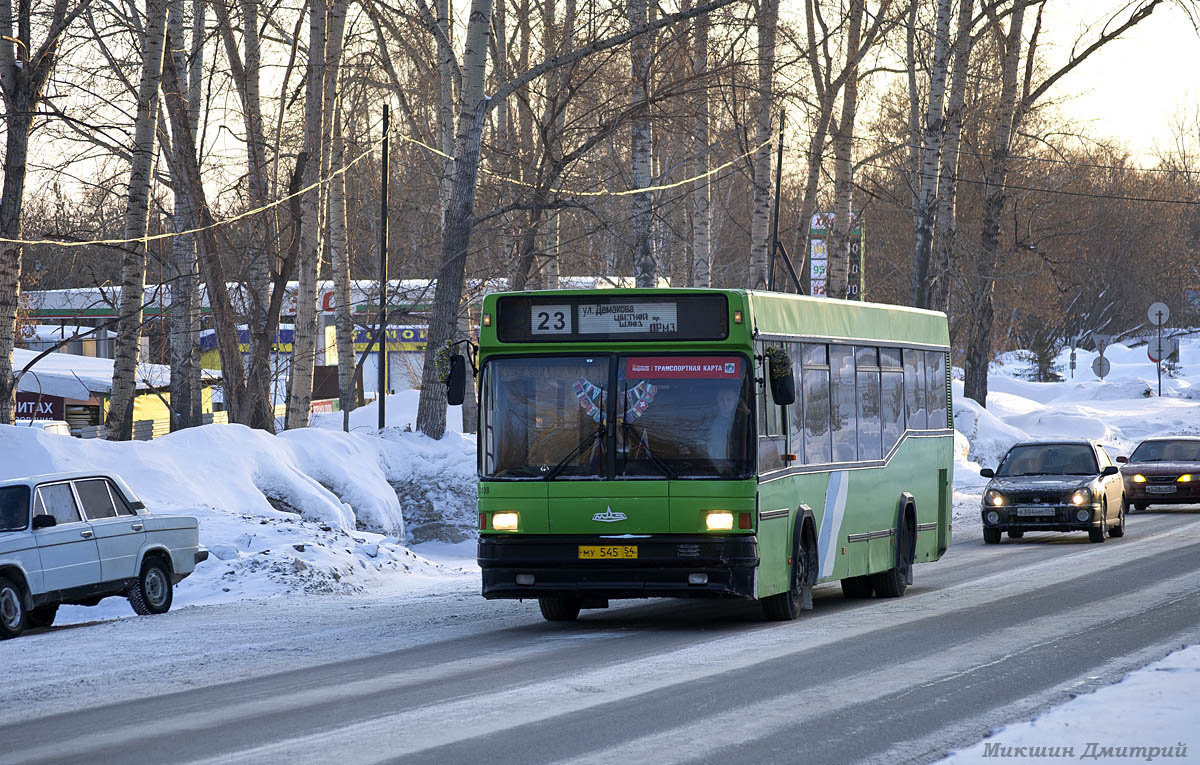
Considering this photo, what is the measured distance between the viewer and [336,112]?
3856 cm

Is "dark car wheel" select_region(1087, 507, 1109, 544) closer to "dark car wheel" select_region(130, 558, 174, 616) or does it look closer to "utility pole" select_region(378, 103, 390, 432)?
"utility pole" select_region(378, 103, 390, 432)

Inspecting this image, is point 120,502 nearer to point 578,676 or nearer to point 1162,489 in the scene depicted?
point 578,676

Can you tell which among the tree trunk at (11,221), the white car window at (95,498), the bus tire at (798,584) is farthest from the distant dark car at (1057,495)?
the tree trunk at (11,221)

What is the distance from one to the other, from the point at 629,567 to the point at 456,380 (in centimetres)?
205

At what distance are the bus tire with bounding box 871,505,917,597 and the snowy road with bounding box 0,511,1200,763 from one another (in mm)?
201

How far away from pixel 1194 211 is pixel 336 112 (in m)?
93.4

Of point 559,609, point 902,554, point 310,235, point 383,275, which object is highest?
point 310,235

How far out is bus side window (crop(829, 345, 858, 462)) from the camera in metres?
15.4

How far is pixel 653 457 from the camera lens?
1316 cm

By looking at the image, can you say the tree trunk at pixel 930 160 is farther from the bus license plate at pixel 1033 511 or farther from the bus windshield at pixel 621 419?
the bus windshield at pixel 621 419

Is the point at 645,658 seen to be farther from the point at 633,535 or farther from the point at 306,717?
the point at 306,717

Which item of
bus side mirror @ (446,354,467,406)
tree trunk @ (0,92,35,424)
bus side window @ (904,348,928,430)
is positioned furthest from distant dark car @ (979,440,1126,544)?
tree trunk @ (0,92,35,424)

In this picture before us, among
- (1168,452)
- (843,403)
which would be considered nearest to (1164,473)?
(1168,452)

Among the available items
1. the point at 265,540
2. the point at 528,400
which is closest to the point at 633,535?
the point at 528,400
